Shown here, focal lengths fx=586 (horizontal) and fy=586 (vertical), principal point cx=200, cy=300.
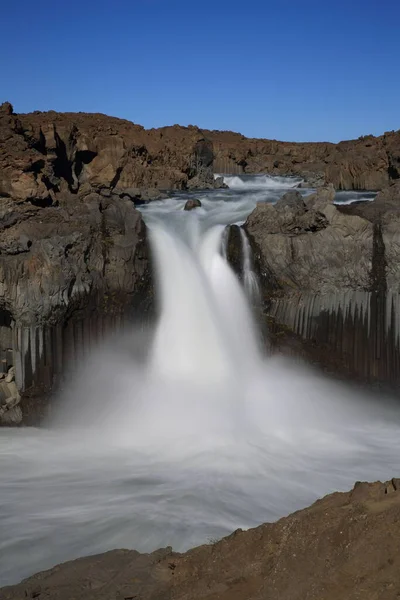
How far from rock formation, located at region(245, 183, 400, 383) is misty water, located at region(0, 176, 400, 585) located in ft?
2.23

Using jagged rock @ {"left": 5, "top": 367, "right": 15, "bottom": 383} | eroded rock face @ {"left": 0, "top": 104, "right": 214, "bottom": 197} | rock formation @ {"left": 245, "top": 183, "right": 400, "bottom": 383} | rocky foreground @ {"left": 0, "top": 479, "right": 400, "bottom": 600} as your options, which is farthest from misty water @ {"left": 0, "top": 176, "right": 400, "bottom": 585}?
eroded rock face @ {"left": 0, "top": 104, "right": 214, "bottom": 197}

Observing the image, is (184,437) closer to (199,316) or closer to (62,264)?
(199,316)

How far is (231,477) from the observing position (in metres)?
9.08

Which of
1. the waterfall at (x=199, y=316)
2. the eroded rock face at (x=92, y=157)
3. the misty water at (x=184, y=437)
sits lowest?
the misty water at (x=184, y=437)

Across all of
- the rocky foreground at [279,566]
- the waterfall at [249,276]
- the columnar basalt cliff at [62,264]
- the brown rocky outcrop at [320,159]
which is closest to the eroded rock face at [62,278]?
the columnar basalt cliff at [62,264]

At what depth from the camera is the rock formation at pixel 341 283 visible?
1385 centimetres

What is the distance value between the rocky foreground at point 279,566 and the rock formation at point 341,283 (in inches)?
355

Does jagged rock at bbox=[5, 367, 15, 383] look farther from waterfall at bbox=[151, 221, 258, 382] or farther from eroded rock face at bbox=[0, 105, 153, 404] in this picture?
waterfall at bbox=[151, 221, 258, 382]

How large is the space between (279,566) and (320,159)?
151 feet

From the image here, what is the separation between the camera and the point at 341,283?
14.0m

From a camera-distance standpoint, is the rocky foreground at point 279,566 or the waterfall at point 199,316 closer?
the rocky foreground at point 279,566

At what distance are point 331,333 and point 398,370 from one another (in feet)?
5.90

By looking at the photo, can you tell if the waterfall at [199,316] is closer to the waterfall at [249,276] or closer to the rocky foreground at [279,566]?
the waterfall at [249,276]

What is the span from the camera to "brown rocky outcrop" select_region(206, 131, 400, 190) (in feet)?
96.2
